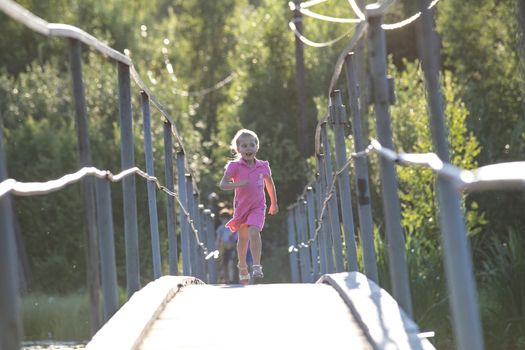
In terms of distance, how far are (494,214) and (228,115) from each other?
13.1 m

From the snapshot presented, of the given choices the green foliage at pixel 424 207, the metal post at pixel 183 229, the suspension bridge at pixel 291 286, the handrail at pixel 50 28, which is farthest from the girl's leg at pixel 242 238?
the handrail at pixel 50 28

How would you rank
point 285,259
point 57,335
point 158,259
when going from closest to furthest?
point 158,259 < point 57,335 < point 285,259

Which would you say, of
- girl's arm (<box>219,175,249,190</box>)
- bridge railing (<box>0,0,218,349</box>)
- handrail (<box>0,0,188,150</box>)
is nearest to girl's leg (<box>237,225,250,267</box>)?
girl's arm (<box>219,175,249,190</box>)

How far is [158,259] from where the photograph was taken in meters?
6.11

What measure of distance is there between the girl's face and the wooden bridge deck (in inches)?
113

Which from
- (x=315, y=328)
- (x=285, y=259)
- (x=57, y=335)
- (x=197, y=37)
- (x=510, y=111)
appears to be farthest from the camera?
(x=197, y=37)

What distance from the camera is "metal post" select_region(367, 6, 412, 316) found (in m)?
4.06

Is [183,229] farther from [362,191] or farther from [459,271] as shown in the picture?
[459,271]

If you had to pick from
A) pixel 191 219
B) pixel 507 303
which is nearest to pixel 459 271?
pixel 191 219

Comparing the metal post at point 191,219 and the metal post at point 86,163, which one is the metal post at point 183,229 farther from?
the metal post at point 86,163

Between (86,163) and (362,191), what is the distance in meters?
1.30

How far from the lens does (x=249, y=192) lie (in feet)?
29.6

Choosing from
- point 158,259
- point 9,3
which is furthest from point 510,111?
point 9,3

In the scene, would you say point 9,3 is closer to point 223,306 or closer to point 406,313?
point 406,313
